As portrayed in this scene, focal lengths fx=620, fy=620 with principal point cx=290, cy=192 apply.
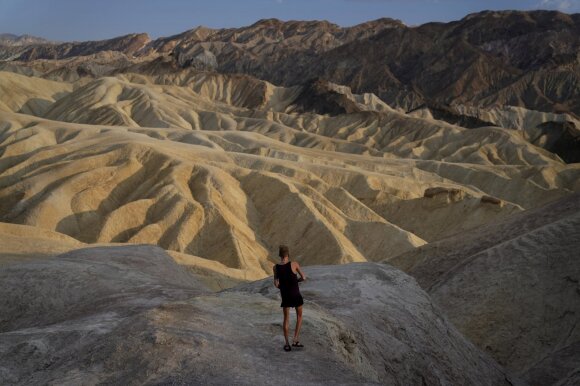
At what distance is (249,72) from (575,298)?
161 m

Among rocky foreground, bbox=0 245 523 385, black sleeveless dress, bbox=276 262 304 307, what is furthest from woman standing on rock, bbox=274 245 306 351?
rocky foreground, bbox=0 245 523 385

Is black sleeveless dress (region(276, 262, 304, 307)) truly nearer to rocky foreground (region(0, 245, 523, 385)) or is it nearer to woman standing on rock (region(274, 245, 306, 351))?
woman standing on rock (region(274, 245, 306, 351))

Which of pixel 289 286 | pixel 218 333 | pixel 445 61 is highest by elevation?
pixel 445 61

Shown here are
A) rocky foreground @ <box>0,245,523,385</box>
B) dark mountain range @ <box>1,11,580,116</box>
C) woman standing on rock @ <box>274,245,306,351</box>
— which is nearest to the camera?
rocky foreground @ <box>0,245,523,385</box>

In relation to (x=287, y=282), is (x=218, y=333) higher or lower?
lower

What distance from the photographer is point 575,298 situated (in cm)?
1933

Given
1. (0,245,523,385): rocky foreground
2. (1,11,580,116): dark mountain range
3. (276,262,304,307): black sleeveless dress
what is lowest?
(0,245,523,385): rocky foreground

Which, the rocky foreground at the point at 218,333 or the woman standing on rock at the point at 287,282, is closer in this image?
the rocky foreground at the point at 218,333

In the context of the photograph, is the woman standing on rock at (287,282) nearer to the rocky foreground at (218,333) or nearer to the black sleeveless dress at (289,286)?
the black sleeveless dress at (289,286)

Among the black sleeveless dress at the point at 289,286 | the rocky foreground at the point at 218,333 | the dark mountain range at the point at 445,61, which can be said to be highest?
the dark mountain range at the point at 445,61

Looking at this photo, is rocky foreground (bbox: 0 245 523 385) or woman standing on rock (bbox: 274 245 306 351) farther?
woman standing on rock (bbox: 274 245 306 351)

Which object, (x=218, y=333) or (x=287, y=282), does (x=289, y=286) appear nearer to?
(x=287, y=282)

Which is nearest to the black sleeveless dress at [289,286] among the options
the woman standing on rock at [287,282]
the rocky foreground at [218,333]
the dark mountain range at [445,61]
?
the woman standing on rock at [287,282]

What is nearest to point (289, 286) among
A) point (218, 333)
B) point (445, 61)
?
point (218, 333)
